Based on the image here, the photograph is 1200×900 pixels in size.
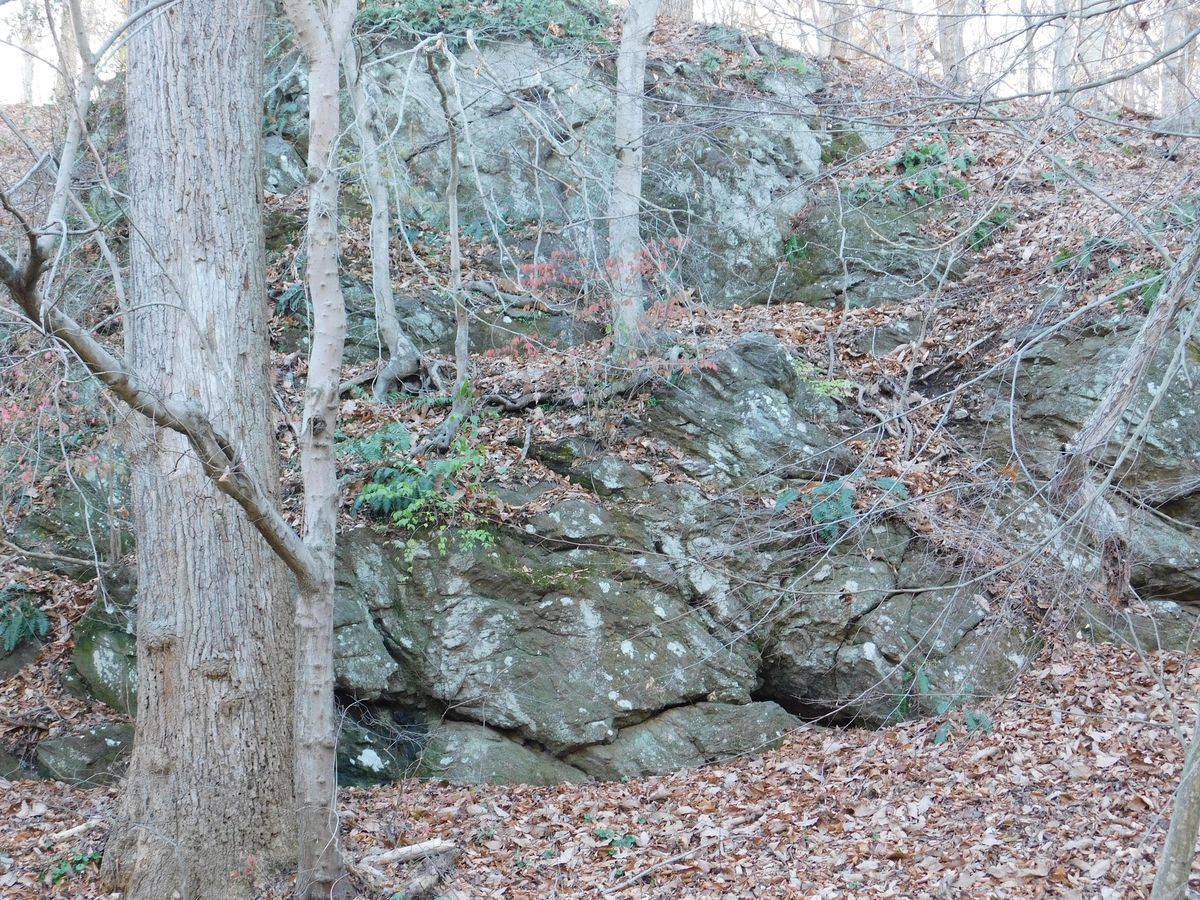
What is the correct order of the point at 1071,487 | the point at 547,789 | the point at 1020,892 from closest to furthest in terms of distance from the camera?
the point at 1020,892, the point at 1071,487, the point at 547,789

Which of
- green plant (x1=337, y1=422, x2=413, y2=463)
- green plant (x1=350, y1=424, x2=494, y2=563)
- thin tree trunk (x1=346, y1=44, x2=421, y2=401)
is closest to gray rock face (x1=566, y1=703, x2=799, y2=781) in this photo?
green plant (x1=350, y1=424, x2=494, y2=563)

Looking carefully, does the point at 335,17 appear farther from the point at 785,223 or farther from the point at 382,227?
the point at 785,223

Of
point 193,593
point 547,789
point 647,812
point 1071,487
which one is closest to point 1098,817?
point 1071,487

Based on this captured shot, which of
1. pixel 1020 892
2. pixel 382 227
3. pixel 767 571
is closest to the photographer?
pixel 1020 892

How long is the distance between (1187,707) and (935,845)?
2.13m

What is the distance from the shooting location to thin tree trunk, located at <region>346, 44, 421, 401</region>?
25.3 ft

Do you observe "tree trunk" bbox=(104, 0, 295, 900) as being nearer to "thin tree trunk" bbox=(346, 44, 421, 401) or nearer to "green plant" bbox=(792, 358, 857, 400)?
"thin tree trunk" bbox=(346, 44, 421, 401)

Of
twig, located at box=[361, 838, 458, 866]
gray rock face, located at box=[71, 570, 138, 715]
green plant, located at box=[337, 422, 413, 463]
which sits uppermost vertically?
green plant, located at box=[337, 422, 413, 463]

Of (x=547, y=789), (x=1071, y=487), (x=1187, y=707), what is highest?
(x=1071, y=487)

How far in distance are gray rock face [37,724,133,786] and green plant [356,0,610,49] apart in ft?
27.5

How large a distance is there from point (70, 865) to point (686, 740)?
3844mm

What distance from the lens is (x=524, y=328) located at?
9.55 m

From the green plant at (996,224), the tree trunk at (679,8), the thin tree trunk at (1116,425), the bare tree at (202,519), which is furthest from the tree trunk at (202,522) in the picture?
the tree trunk at (679,8)

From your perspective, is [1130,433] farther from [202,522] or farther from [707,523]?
[202,522]
